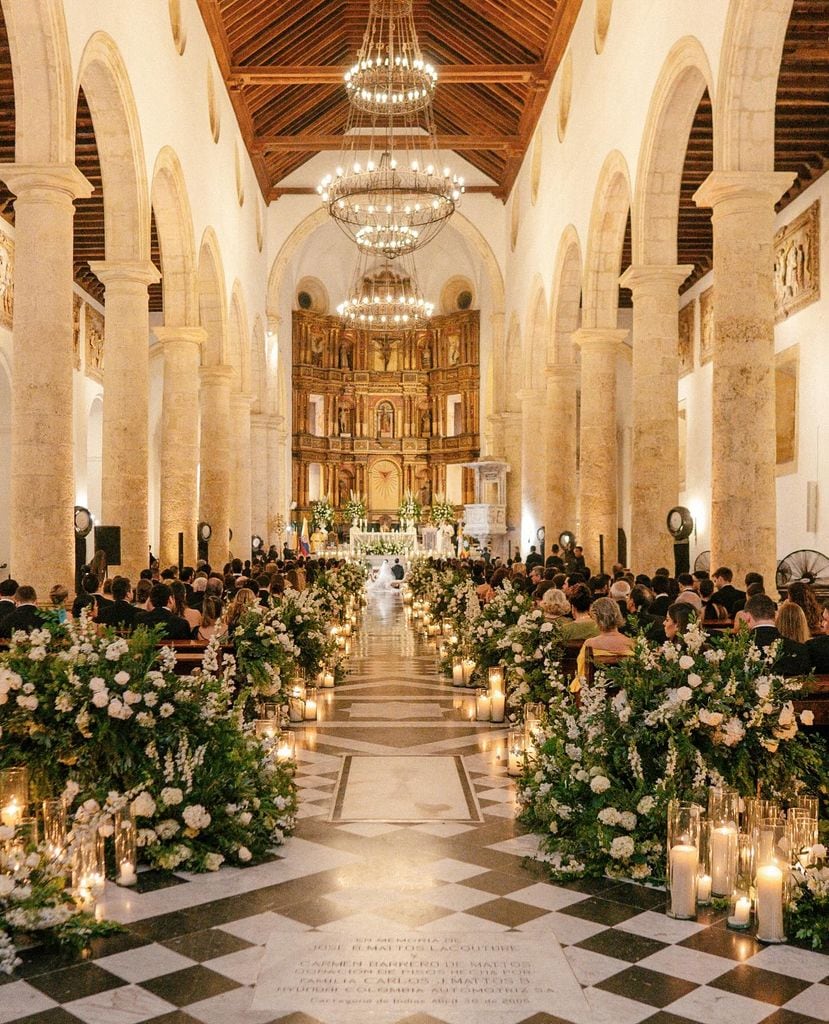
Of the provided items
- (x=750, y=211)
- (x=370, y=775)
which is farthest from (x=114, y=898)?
(x=750, y=211)

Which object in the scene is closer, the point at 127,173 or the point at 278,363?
the point at 127,173

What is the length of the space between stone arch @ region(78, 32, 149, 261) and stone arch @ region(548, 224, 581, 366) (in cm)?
881

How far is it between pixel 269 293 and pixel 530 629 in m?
23.9

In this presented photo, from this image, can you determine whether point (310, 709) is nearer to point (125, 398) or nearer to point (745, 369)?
point (745, 369)

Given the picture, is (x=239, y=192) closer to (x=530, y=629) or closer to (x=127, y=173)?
(x=127, y=173)

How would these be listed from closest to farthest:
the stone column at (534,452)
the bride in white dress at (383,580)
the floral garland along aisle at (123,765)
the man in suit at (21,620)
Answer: the floral garland along aisle at (123,765) < the man in suit at (21,620) < the stone column at (534,452) < the bride in white dress at (383,580)

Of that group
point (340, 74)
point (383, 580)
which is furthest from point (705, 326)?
point (383, 580)

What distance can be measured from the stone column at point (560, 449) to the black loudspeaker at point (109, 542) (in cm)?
1075

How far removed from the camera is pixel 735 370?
35.8 feet

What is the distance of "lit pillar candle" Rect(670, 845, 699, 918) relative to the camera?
483 centimetres

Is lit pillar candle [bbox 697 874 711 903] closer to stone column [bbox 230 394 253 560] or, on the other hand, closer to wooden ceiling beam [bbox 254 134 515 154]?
stone column [bbox 230 394 253 560]

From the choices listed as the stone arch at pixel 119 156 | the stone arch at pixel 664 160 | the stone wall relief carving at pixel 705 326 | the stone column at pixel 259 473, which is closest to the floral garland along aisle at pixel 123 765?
the stone arch at pixel 119 156

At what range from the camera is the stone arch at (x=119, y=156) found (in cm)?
1320

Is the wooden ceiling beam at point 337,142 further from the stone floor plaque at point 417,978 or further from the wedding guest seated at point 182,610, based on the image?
the stone floor plaque at point 417,978
